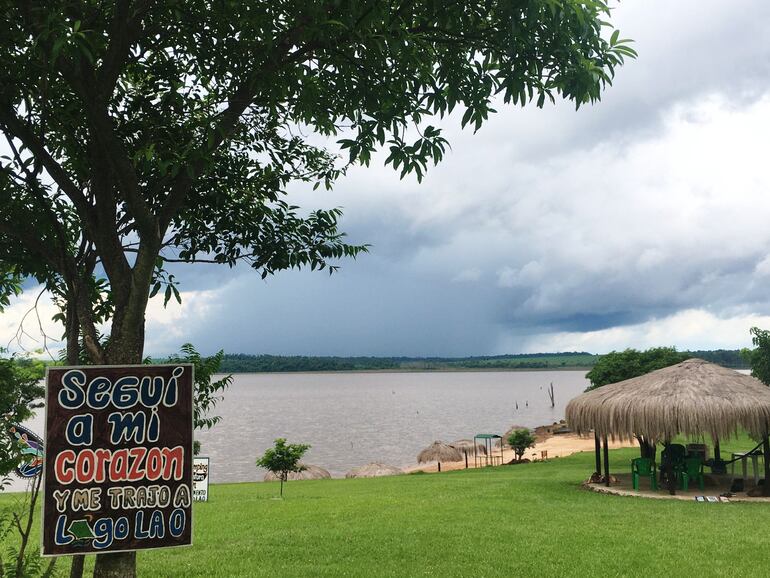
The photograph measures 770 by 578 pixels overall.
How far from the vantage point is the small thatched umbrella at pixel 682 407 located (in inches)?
552

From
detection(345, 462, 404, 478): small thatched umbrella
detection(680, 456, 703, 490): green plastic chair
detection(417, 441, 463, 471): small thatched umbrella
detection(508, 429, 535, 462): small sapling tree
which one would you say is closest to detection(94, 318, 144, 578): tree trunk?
detection(680, 456, 703, 490): green plastic chair

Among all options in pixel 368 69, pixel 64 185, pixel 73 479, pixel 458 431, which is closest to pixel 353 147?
pixel 368 69

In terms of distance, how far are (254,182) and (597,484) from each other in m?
12.7

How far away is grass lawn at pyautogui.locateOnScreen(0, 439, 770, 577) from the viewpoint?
7715 millimetres

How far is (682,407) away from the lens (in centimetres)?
1428

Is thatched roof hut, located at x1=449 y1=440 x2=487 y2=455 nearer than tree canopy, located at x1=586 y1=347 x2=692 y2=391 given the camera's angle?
No

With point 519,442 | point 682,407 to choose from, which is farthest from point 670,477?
point 519,442

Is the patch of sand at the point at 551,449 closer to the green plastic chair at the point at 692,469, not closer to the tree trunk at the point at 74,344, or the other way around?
the green plastic chair at the point at 692,469

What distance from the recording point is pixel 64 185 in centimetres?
521

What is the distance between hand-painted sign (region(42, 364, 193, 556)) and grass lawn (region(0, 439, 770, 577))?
313cm

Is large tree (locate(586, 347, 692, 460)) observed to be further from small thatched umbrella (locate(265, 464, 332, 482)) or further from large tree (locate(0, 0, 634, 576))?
large tree (locate(0, 0, 634, 576))

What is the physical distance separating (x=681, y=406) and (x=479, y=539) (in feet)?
24.0

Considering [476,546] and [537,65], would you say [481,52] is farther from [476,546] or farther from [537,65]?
[476,546]

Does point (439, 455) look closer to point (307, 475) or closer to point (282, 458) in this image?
point (307, 475)
